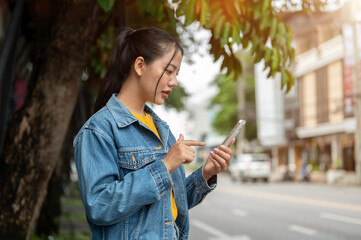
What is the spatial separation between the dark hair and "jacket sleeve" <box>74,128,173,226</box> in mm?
301

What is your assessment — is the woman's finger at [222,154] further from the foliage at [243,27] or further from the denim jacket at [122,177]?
the foliage at [243,27]

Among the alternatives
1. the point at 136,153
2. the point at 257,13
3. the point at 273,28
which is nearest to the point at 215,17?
the point at 257,13

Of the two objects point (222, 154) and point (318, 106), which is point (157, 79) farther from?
point (318, 106)

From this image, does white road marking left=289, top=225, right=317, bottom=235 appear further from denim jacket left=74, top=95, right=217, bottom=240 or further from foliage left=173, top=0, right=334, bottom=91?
denim jacket left=74, top=95, right=217, bottom=240

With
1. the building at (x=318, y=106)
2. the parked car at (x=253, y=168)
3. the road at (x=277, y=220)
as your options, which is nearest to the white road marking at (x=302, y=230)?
the road at (x=277, y=220)

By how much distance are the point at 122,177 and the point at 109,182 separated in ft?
0.33

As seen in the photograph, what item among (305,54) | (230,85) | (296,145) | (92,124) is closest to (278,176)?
(296,145)

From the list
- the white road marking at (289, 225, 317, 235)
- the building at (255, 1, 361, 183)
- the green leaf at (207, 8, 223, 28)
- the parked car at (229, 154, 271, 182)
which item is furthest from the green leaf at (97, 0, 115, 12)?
the parked car at (229, 154, 271, 182)

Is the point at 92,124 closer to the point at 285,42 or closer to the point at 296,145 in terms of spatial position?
the point at 285,42

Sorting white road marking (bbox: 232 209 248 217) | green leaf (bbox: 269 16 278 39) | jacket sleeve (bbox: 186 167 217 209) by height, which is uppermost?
green leaf (bbox: 269 16 278 39)

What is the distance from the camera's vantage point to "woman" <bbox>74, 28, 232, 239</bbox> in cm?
187

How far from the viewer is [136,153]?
1.97 meters

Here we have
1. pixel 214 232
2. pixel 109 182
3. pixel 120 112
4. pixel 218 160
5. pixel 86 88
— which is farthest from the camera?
pixel 214 232

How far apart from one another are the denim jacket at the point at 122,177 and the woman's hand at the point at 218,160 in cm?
21
